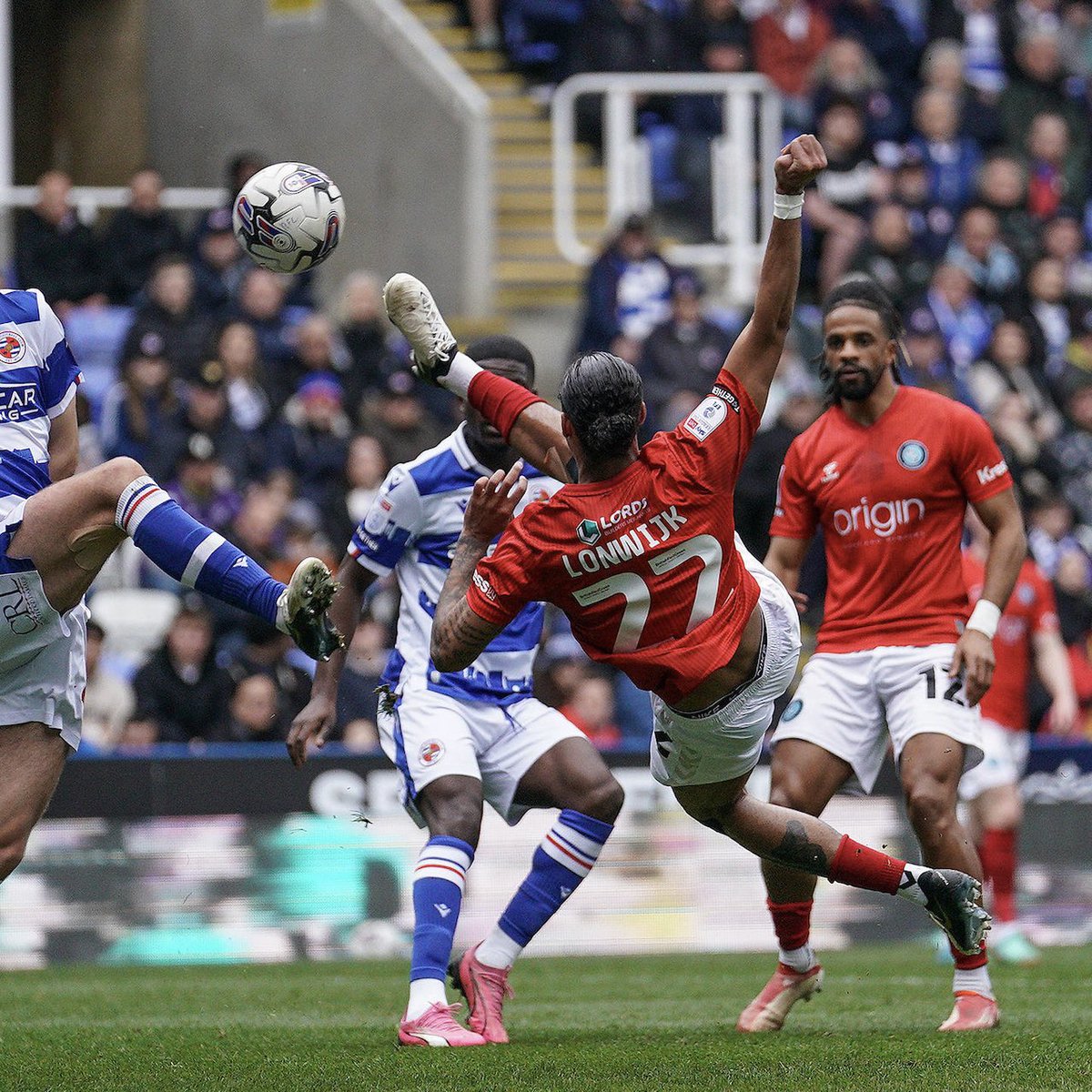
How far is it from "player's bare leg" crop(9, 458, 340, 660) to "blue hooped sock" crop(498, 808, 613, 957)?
1.66 meters

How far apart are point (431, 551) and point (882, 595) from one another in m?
1.71

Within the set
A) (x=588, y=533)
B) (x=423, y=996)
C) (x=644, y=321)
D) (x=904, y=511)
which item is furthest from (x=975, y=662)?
(x=644, y=321)

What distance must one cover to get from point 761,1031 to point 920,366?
887 cm

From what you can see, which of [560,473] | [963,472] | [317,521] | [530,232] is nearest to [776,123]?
[530,232]

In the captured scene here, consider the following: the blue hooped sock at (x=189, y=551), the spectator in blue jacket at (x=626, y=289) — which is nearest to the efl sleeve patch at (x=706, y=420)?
the blue hooped sock at (x=189, y=551)

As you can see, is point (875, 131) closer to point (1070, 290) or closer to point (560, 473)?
point (1070, 290)

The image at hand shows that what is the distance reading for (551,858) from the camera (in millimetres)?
7594

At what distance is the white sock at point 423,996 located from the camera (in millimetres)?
7020

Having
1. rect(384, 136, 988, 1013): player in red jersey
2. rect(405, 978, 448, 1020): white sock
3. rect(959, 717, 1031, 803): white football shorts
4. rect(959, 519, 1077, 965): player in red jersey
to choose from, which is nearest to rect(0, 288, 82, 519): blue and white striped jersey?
rect(384, 136, 988, 1013): player in red jersey

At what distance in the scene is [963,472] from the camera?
25.8 feet

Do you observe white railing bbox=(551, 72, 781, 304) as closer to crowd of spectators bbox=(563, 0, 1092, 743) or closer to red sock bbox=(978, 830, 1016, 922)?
crowd of spectators bbox=(563, 0, 1092, 743)

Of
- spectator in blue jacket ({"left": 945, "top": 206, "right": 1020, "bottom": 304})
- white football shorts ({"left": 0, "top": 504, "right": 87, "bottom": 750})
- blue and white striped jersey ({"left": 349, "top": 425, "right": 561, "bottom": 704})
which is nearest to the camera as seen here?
white football shorts ({"left": 0, "top": 504, "right": 87, "bottom": 750})

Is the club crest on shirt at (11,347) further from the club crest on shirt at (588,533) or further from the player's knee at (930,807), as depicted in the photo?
the player's knee at (930,807)

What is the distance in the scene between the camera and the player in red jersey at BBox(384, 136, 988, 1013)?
629cm
